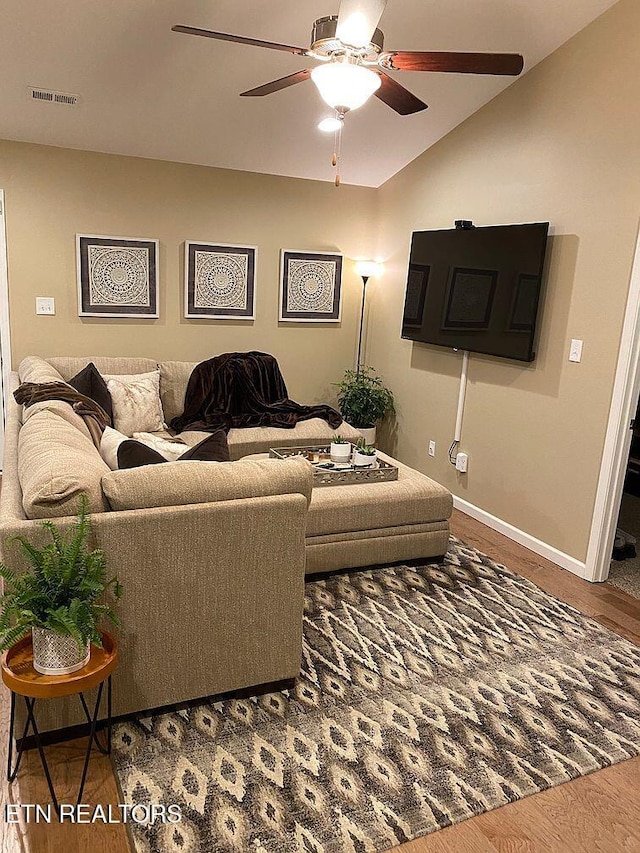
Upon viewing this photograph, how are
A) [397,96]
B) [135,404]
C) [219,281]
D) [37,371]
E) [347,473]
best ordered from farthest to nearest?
[219,281] < [135,404] < [37,371] < [347,473] < [397,96]

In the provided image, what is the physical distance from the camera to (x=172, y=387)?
4879mm

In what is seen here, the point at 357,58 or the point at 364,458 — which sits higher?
the point at 357,58

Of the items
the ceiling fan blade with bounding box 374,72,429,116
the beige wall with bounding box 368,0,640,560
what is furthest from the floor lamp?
the ceiling fan blade with bounding box 374,72,429,116

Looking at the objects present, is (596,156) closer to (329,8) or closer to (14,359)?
(329,8)

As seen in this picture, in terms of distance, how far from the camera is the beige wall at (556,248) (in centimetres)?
336

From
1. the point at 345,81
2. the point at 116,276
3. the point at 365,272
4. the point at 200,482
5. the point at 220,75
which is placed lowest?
the point at 200,482

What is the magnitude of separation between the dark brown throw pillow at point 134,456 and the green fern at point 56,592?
0.48 m

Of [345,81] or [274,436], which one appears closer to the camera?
[345,81]

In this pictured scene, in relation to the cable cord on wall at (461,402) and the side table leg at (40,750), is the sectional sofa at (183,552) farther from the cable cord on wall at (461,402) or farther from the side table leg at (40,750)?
the cable cord on wall at (461,402)

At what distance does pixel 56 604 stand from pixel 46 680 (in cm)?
20

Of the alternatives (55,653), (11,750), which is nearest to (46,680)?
(55,653)

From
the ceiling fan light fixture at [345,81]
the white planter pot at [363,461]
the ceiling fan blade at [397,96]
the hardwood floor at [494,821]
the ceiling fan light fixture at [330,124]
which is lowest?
the hardwood floor at [494,821]

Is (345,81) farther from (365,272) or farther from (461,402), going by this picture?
(365,272)

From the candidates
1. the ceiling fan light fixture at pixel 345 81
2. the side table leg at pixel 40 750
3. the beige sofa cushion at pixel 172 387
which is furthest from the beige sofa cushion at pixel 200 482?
the beige sofa cushion at pixel 172 387
